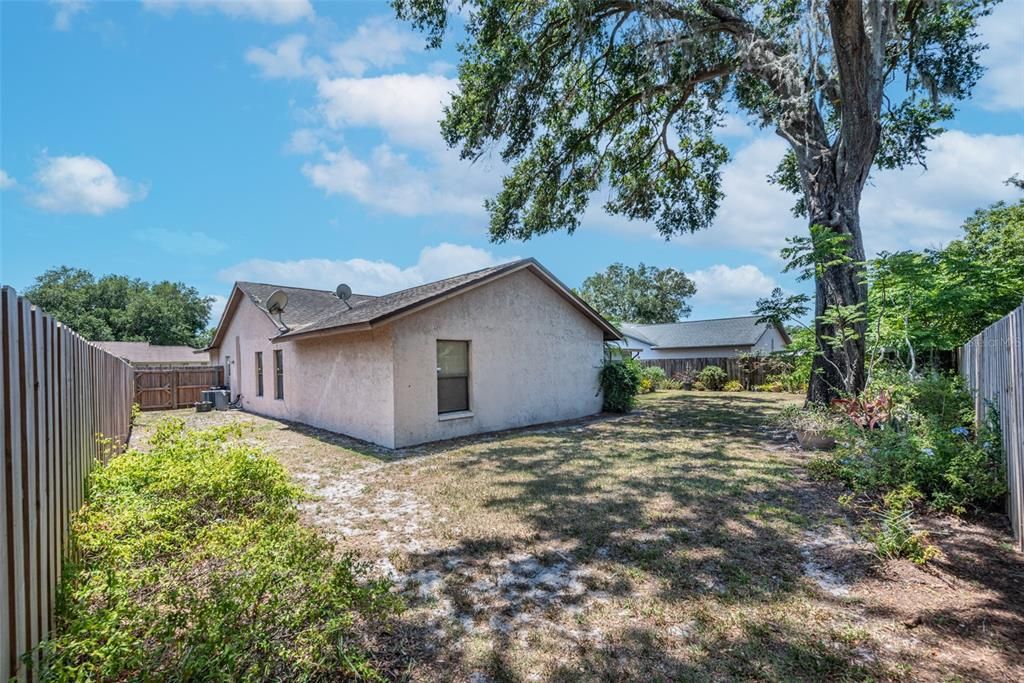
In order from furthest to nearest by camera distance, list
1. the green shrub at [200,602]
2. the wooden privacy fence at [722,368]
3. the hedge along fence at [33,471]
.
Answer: the wooden privacy fence at [722,368] < the green shrub at [200,602] < the hedge along fence at [33,471]

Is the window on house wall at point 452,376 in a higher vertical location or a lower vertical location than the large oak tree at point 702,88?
lower

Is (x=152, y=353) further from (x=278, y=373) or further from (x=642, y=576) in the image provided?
(x=642, y=576)

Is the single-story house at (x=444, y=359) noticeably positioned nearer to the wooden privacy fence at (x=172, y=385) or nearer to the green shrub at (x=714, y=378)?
the wooden privacy fence at (x=172, y=385)

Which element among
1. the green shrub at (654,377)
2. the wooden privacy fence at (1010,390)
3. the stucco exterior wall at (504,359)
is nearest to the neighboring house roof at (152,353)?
the stucco exterior wall at (504,359)

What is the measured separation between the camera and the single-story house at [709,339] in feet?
98.1

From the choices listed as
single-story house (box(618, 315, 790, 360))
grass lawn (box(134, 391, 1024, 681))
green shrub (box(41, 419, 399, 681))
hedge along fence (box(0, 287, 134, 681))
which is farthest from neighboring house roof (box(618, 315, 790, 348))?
hedge along fence (box(0, 287, 134, 681))

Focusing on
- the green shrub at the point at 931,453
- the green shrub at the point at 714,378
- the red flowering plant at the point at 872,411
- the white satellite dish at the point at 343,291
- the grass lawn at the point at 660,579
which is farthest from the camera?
the green shrub at the point at 714,378

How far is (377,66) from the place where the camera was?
30.7 ft

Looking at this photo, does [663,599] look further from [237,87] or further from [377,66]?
[237,87]

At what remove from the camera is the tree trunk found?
9.46 metres

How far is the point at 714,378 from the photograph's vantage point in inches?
889

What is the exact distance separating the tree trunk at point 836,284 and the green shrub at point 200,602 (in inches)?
393

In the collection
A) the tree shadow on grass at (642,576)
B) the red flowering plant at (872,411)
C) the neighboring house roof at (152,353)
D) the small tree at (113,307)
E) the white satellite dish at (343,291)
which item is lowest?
the tree shadow on grass at (642,576)

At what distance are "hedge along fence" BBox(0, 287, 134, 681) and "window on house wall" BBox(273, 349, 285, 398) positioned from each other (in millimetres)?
11234
